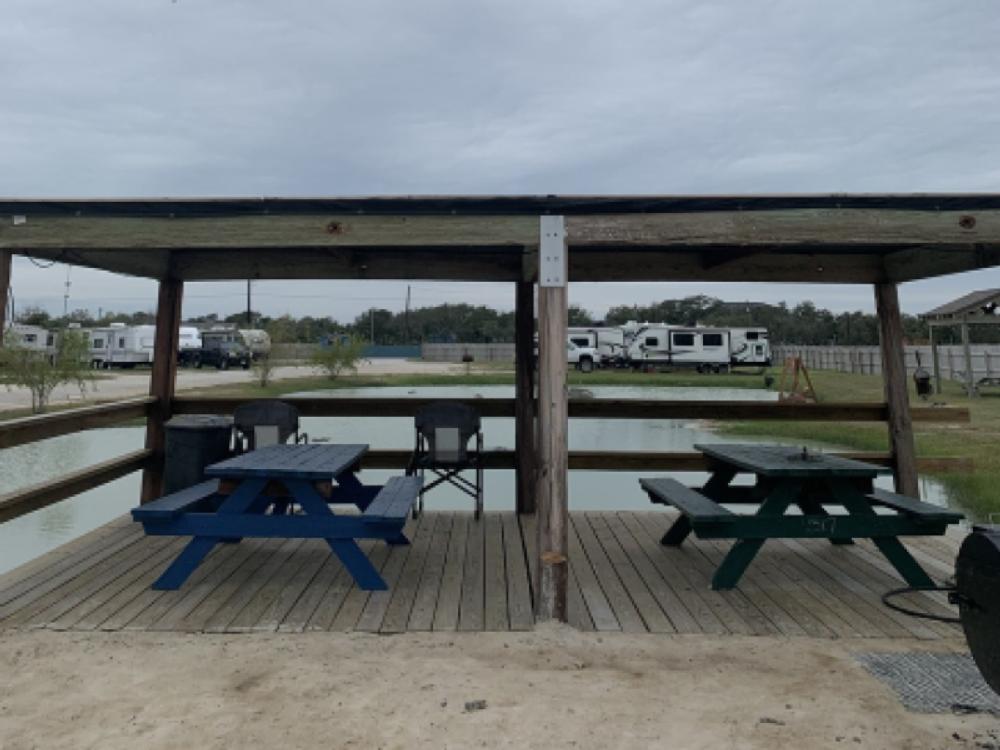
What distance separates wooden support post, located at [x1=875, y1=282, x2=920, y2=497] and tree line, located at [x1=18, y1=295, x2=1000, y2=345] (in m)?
37.1

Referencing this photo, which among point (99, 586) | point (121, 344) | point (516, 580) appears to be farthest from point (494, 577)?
point (121, 344)

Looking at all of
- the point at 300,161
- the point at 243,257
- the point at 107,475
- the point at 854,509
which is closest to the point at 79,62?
the point at 300,161

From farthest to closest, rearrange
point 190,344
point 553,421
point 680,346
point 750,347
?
point 190,344 < point 750,347 < point 680,346 < point 553,421

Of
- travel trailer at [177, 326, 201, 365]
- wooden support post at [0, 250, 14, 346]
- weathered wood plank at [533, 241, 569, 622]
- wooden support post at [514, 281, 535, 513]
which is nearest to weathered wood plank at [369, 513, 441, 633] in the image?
weathered wood plank at [533, 241, 569, 622]

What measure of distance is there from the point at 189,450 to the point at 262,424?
19.0 inches

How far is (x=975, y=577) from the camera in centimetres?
154

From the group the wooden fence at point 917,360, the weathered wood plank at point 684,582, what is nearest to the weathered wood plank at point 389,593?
the weathered wood plank at point 684,582

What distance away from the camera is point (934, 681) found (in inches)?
83.7

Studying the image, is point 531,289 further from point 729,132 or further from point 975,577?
point 729,132

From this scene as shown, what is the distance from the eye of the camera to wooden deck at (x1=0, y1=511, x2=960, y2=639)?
104 inches

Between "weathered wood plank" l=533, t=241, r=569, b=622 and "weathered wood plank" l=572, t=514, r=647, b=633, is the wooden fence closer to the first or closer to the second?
"weathered wood plank" l=572, t=514, r=647, b=633

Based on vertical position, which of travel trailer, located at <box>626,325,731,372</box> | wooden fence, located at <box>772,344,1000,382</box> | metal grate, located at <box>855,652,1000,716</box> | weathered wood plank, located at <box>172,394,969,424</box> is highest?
travel trailer, located at <box>626,325,731,372</box>

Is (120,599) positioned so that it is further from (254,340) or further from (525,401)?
(254,340)

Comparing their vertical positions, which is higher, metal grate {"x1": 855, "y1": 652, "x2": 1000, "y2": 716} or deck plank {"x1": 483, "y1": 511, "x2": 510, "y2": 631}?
deck plank {"x1": 483, "y1": 511, "x2": 510, "y2": 631}
